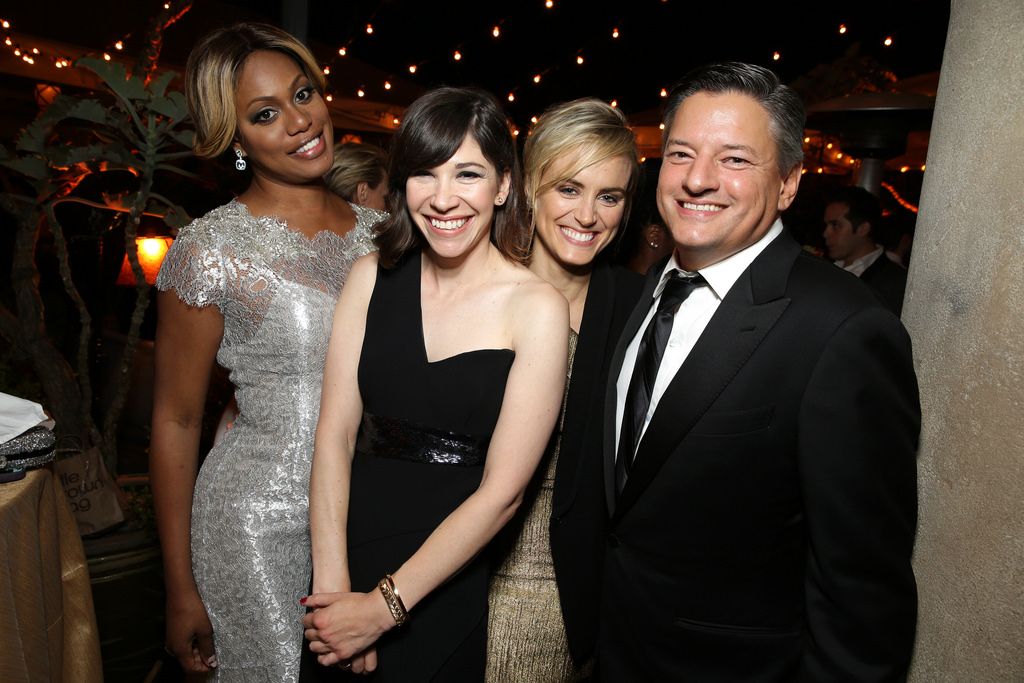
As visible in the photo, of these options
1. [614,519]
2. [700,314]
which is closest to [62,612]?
[614,519]

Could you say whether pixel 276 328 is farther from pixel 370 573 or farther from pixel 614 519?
pixel 614 519

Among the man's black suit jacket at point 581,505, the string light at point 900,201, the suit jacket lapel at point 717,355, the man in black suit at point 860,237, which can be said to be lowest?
the man's black suit jacket at point 581,505

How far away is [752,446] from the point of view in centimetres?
137

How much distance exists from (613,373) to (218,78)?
1.26m

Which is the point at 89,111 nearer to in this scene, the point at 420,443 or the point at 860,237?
the point at 420,443

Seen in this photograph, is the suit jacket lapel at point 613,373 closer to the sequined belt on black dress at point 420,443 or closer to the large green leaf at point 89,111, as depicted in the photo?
the sequined belt on black dress at point 420,443

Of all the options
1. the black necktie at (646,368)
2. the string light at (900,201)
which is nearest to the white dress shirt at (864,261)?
the string light at (900,201)

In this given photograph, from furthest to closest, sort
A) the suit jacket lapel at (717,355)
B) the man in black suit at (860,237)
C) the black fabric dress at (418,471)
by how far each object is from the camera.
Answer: the man in black suit at (860,237), the black fabric dress at (418,471), the suit jacket lapel at (717,355)

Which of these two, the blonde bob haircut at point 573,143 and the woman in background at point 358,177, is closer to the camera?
the blonde bob haircut at point 573,143

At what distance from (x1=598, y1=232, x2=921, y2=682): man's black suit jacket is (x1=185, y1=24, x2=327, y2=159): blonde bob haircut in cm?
134

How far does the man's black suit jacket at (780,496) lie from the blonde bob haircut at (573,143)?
0.61 meters

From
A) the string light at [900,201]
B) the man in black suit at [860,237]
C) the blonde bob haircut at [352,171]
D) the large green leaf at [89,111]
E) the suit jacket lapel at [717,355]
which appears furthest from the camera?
the string light at [900,201]

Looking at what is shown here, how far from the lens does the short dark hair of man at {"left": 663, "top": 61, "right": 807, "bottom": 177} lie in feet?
4.87

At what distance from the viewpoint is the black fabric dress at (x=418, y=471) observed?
1.63m
